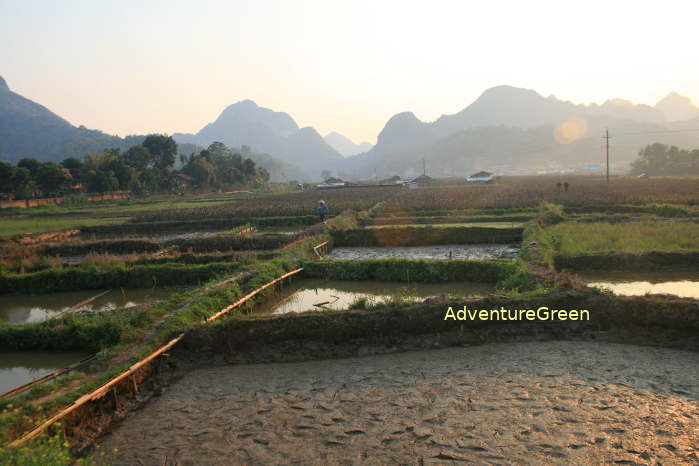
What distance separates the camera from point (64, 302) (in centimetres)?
1155

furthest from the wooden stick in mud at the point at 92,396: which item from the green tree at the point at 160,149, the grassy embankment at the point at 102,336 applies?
the green tree at the point at 160,149

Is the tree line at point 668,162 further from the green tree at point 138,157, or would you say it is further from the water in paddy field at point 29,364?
the water in paddy field at point 29,364

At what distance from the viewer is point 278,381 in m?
6.62

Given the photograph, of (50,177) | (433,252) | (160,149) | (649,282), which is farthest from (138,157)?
(649,282)

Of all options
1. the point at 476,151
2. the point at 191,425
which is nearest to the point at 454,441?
the point at 191,425

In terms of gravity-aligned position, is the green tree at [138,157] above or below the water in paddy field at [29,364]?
above

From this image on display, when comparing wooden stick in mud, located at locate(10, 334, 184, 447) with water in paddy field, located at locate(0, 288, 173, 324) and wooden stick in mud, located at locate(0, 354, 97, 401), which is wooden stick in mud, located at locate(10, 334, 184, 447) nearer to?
wooden stick in mud, located at locate(0, 354, 97, 401)

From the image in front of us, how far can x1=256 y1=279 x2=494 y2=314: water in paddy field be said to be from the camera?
10086mm

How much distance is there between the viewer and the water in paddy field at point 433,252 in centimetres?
1461

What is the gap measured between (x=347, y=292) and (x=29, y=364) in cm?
652

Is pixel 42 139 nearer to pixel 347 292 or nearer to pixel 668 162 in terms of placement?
A: pixel 347 292

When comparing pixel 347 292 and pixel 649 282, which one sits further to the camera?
pixel 347 292

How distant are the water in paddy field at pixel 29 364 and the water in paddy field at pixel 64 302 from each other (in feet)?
8.06

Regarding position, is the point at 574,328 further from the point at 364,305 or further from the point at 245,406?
the point at 245,406
